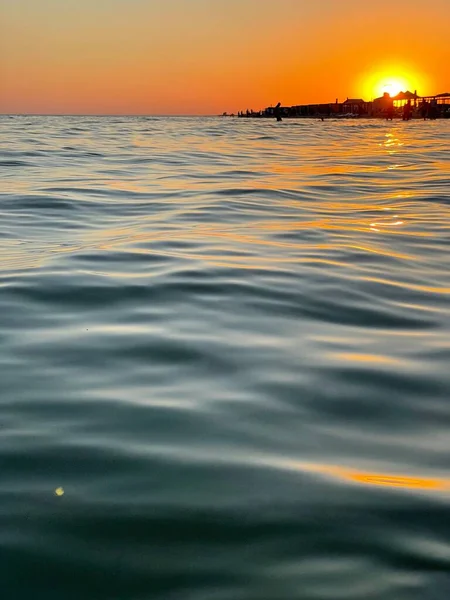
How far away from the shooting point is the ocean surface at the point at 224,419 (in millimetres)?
1624

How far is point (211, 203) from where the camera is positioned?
9148mm

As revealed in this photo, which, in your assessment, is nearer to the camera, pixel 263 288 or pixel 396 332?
pixel 396 332

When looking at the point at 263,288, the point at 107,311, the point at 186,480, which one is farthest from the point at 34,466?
the point at 263,288

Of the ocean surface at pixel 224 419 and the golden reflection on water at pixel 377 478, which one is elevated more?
the ocean surface at pixel 224 419

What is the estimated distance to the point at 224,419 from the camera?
8.20 ft

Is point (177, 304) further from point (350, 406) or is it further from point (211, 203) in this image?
point (211, 203)

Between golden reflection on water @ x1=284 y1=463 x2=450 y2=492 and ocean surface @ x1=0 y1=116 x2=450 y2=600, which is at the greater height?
ocean surface @ x1=0 y1=116 x2=450 y2=600

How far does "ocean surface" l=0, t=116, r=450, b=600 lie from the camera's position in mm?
1624

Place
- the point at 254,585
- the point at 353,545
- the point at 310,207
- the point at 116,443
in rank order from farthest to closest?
the point at 310,207
the point at 116,443
the point at 353,545
the point at 254,585

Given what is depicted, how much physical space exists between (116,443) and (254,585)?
835 mm

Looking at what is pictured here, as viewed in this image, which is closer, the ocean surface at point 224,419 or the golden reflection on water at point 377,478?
the ocean surface at point 224,419

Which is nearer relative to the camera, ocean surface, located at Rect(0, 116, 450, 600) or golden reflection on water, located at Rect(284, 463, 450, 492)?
ocean surface, located at Rect(0, 116, 450, 600)

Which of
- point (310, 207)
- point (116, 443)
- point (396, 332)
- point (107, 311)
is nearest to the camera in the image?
point (116, 443)

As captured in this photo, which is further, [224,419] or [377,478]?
[224,419]
